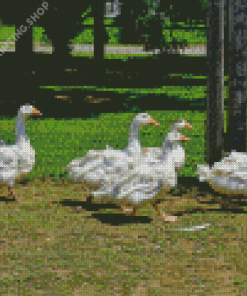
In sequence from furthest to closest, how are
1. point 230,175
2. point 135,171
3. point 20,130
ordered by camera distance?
point 20,130 < point 230,175 < point 135,171

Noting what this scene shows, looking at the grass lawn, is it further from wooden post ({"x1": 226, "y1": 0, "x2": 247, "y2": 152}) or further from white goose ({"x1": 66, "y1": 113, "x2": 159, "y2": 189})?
wooden post ({"x1": 226, "y1": 0, "x2": 247, "y2": 152})

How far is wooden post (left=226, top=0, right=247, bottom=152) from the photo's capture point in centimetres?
659

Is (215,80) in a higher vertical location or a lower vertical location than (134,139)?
higher

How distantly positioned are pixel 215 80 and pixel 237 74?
32 centimetres

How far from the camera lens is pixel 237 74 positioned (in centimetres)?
667

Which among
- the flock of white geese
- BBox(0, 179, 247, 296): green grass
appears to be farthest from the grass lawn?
the flock of white geese

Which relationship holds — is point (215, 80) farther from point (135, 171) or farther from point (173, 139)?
point (135, 171)

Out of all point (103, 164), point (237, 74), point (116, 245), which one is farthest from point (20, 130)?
point (237, 74)

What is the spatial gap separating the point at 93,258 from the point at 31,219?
1.31 meters

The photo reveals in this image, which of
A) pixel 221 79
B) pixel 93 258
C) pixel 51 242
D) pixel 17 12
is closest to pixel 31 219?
pixel 51 242

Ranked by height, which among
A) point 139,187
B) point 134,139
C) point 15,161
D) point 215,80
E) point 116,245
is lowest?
point 116,245

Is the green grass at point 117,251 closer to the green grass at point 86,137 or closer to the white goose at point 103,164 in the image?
the white goose at point 103,164

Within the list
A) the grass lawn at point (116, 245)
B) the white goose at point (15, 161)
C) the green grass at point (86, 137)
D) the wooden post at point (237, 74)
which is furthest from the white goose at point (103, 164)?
the green grass at point (86, 137)

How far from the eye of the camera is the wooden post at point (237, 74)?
21.6 ft
